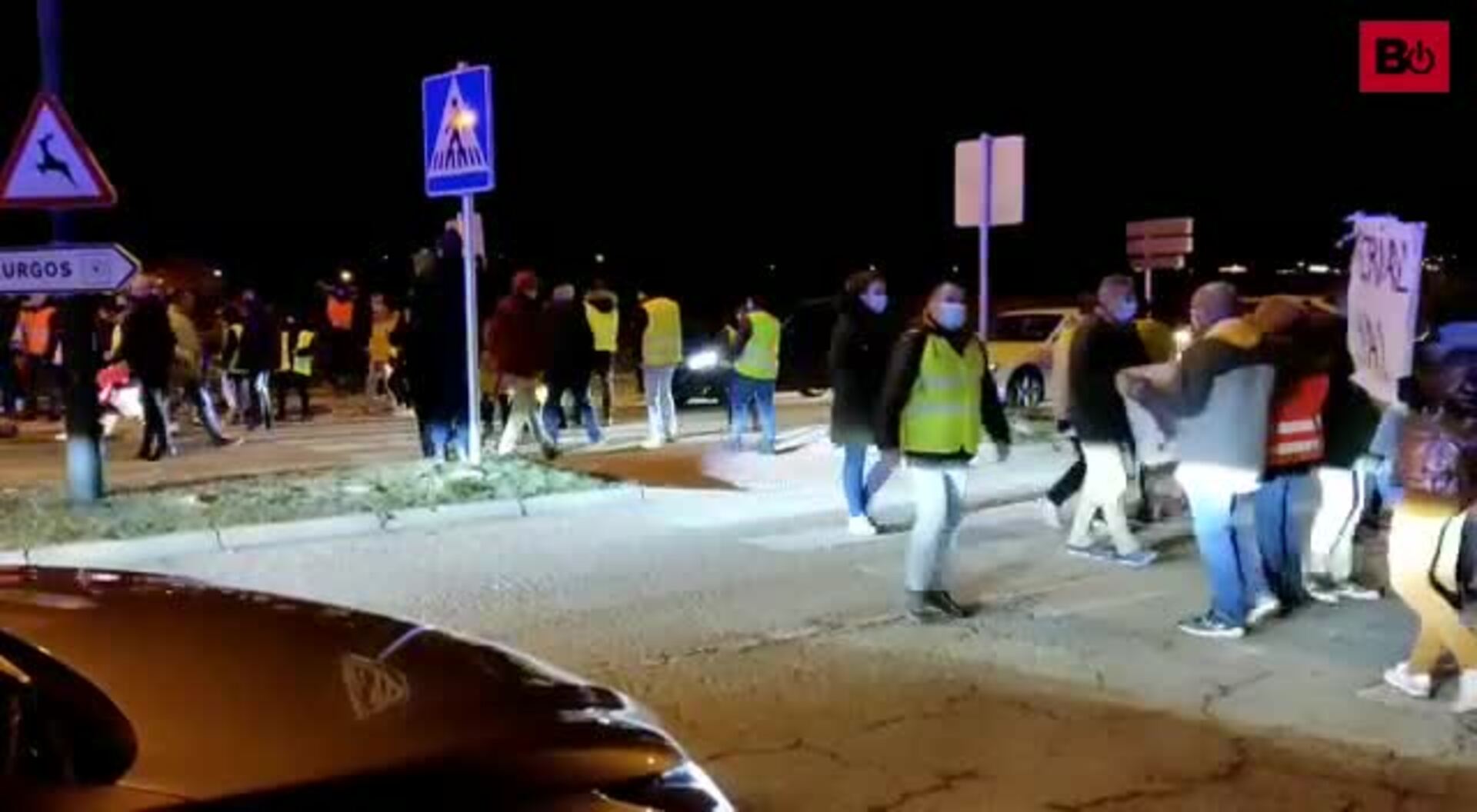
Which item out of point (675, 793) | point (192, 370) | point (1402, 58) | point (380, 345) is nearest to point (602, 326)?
point (192, 370)

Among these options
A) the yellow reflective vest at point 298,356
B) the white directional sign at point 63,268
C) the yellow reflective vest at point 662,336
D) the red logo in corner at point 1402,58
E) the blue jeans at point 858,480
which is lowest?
the blue jeans at point 858,480

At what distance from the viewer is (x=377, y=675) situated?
324 cm

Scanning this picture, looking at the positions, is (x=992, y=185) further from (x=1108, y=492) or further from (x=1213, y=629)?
(x=1213, y=629)

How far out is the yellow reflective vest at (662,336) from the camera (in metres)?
16.4

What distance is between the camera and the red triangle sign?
424 inches

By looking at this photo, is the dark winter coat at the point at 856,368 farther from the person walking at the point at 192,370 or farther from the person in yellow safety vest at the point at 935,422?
the person walking at the point at 192,370

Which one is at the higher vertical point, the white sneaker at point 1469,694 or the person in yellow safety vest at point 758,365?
the person in yellow safety vest at point 758,365

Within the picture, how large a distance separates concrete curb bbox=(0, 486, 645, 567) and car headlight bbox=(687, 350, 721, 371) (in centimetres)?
950

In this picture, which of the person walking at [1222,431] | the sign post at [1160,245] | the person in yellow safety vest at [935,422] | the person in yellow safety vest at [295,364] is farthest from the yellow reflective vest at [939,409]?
the person in yellow safety vest at [295,364]

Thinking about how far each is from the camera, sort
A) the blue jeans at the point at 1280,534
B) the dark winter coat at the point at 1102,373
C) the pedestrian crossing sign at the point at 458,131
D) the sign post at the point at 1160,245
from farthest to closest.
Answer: the sign post at the point at 1160,245 < the pedestrian crossing sign at the point at 458,131 < the dark winter coat at the point at 1102,373 < the blue jeans at the point at 1280,534

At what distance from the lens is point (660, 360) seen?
16.5 meters

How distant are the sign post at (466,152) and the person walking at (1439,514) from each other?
7.57 metres

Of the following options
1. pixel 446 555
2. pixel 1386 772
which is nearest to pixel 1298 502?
pixel 1386 772

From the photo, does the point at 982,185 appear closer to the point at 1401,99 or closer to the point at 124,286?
the point at 124,286
